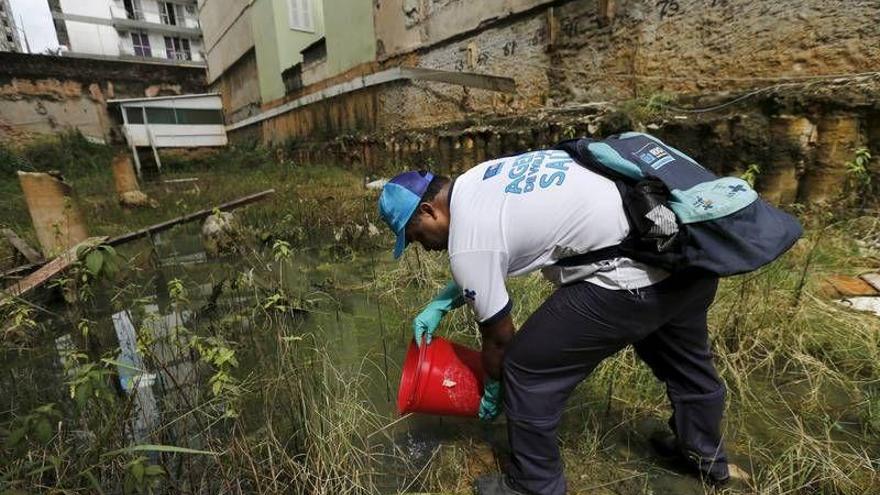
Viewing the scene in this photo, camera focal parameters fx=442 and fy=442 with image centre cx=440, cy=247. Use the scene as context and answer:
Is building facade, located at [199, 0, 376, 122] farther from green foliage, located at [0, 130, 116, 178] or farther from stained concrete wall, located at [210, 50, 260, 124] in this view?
green foliage, located at [0, 130, 116, 178]

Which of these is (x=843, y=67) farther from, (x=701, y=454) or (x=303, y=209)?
(x=303, y=209)

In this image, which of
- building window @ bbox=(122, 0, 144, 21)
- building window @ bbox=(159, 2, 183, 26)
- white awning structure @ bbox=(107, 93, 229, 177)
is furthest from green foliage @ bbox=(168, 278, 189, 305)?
building window @ bbox=(159, 2, 183, 26)

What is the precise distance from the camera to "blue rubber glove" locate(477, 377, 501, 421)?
169 centimetres

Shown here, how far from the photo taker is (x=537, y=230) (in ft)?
4.65

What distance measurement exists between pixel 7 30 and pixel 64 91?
28958 mm

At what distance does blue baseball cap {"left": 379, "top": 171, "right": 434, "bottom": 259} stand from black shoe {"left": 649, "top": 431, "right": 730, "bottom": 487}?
1.42 metres

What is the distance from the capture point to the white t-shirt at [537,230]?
1.40 meters

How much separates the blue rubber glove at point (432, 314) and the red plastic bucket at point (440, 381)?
0.05 meters

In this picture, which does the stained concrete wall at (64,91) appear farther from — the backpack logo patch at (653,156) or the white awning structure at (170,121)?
the backpack logo patch at (653,156)

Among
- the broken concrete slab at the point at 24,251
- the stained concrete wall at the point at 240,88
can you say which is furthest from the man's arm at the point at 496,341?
the stained concrete wall at the point at 240,88

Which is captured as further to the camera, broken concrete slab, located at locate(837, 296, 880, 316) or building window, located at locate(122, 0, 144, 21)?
building window, located at locate(122, 0, 144, 21)

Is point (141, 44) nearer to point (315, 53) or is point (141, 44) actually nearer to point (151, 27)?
point (151, 27)

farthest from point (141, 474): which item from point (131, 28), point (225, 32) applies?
point (131, 28)

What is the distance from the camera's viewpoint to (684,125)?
178 inches
